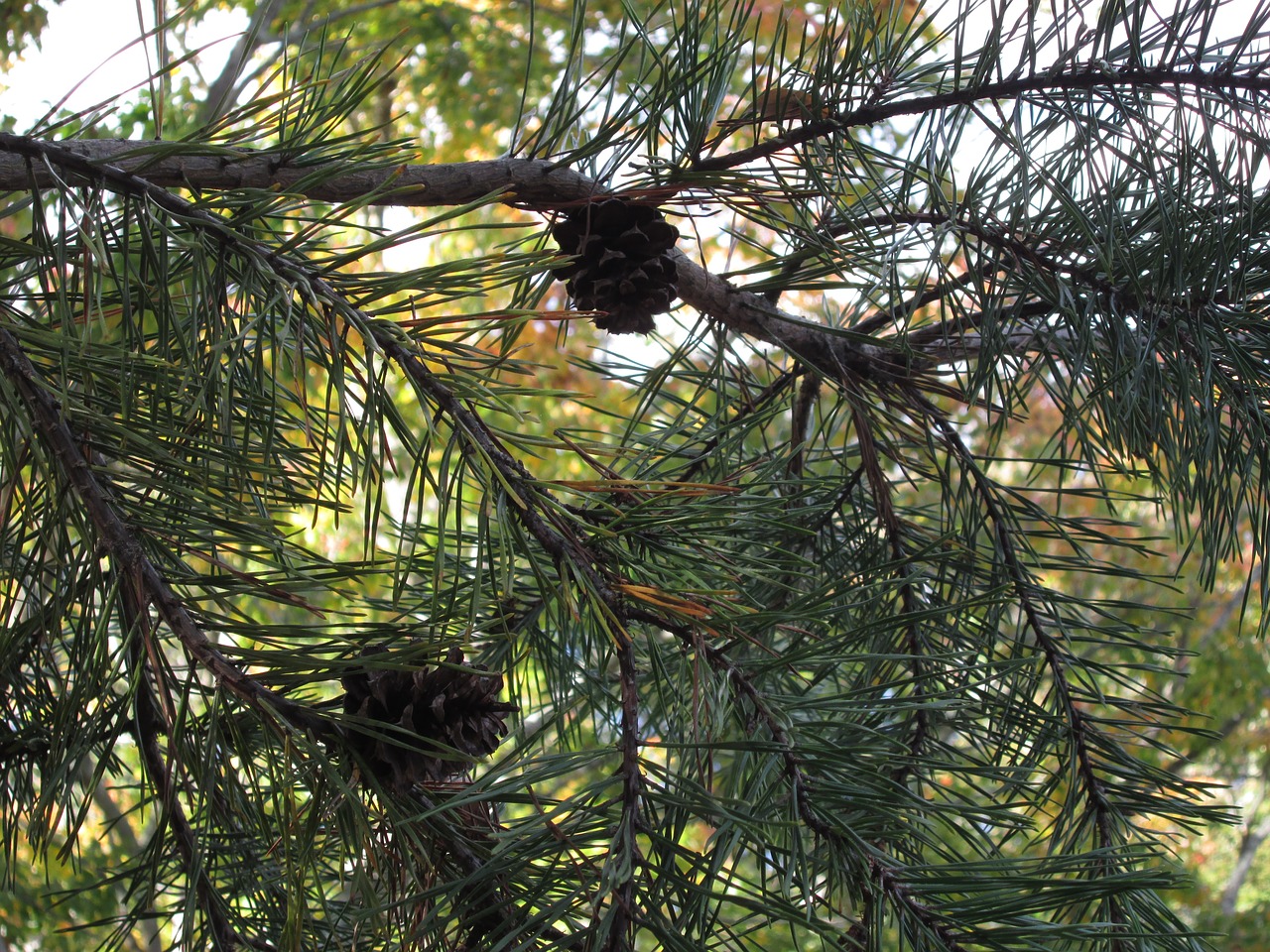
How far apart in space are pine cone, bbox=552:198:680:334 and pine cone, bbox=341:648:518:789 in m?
0.16

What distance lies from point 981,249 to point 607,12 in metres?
2.28

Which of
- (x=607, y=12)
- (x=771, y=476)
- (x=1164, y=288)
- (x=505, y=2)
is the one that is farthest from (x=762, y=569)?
(x=505, y=2)

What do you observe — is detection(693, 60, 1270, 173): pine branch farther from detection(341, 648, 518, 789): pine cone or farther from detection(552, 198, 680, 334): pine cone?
detection(341, 648, 518, 789): pine cone

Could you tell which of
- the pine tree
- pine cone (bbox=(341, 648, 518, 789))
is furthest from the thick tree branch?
pine cone (bbox=(341, 648, 518, 789))

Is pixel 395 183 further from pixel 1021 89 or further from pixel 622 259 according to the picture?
pixel 1021 89

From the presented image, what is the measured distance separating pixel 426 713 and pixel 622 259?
198mm

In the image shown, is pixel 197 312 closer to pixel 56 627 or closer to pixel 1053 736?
pixel 56 627

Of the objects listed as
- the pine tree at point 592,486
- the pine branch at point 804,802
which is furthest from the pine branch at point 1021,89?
the pine branch at point 804,802

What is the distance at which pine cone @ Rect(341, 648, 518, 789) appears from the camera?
0.31 m

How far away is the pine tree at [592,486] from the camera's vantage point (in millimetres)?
304

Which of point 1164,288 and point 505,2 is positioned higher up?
point 505,2

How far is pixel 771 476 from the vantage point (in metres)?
0.51

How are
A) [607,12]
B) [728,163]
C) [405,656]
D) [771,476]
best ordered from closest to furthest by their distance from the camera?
[405,656]
[728,163]
[771,476]
[607,12]

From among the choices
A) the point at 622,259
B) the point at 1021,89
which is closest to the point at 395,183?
the point at 622,259
